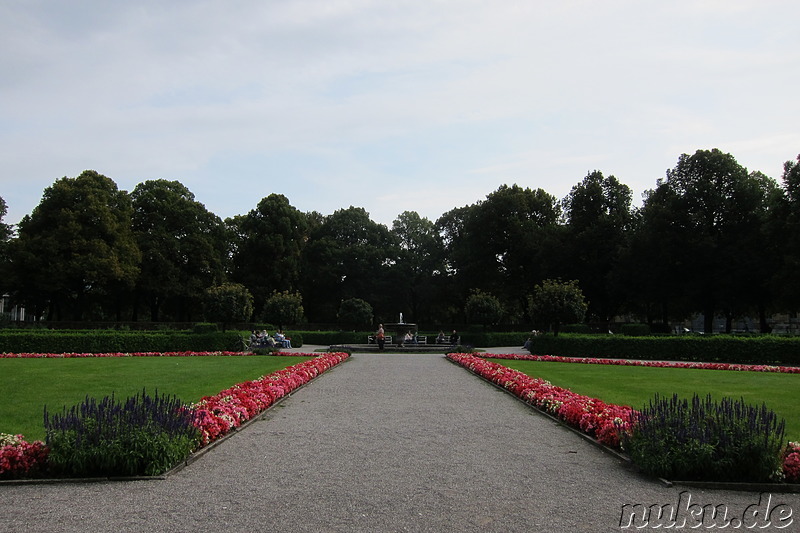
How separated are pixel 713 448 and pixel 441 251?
5787 cm

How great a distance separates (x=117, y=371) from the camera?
1977 centimetres

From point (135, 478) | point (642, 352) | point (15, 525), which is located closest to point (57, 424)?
point (135, 478)

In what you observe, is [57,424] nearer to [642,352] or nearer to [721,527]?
[721,527]

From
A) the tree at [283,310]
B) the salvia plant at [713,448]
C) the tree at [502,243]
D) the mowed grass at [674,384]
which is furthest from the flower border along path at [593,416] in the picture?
the tree at [502,243]

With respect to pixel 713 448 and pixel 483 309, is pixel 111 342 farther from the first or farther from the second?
pixel 713 448

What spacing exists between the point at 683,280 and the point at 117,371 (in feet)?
133

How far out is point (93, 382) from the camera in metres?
16.1

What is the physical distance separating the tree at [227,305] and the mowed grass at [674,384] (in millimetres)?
18480

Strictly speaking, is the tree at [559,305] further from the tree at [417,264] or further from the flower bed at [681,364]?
the tree at [417,264]

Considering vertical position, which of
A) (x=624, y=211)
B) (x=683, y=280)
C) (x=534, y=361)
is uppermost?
(x=624, y=211)

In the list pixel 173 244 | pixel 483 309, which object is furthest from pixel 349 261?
pixel 483 309

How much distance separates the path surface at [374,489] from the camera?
566 cm

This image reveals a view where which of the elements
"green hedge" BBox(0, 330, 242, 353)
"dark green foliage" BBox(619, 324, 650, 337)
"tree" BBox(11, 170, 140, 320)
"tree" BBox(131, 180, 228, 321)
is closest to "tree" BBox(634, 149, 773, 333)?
"dark green foliage" BBox(619, 324, 650, 337)

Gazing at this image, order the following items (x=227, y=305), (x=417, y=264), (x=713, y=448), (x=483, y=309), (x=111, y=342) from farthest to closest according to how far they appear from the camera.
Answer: (x=417, y=264) → (x=483, y=309) → (x=227, y=305) → (x=111, y=342) → (x=713, y=448)
